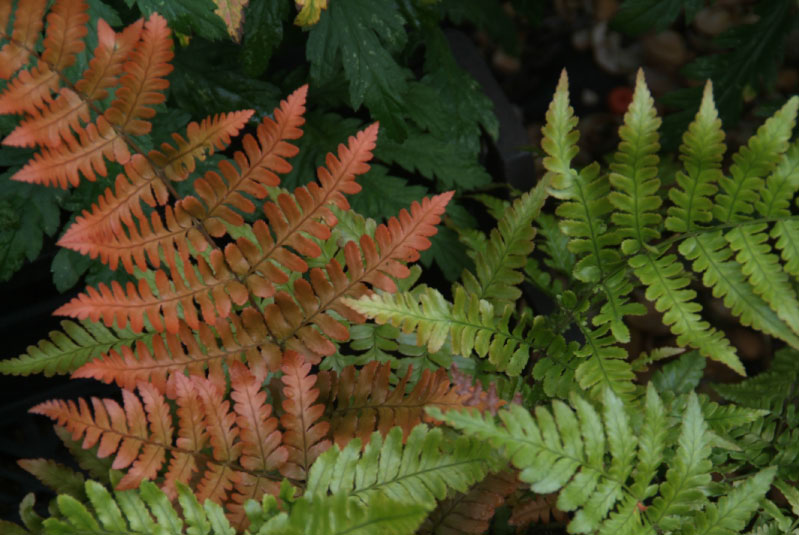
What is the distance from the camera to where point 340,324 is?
94 cm

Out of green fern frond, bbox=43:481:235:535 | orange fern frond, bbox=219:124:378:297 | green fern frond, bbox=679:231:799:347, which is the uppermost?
orange fern frond, bbox=219:124:378:297

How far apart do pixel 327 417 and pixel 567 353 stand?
37 cm

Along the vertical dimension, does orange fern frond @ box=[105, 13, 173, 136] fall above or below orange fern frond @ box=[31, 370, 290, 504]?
above

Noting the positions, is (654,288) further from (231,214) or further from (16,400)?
(16,400)

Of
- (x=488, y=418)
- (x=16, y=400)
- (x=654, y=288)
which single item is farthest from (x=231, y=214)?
(x=16, y=400)

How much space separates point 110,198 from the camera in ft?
2.89

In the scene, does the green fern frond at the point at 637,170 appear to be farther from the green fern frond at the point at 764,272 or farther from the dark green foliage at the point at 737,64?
the dark green foliage at the point at 737,64

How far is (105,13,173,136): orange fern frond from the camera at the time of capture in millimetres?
828

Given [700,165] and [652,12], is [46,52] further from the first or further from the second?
[652,12]

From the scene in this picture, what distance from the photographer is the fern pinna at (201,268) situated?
84cm

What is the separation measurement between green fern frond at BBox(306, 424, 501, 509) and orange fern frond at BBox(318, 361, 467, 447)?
6cm

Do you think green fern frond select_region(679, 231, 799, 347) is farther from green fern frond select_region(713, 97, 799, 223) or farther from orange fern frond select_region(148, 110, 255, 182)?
orange fern frond select_region(148, 110, 255, 182)

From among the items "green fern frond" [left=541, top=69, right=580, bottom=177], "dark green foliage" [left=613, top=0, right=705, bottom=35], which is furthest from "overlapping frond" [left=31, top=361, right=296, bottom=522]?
"dark green foliage" [left=613, top=0, right=705, bottom=35]

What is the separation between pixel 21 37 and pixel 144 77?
15 cm
